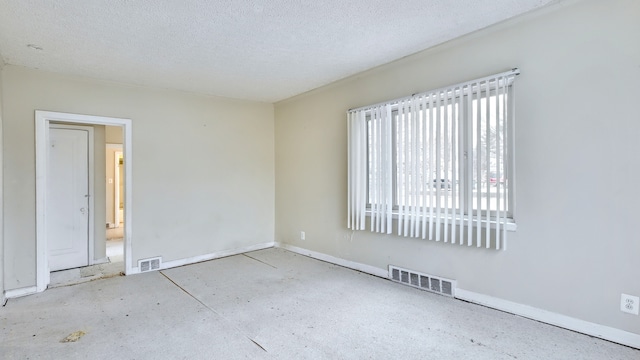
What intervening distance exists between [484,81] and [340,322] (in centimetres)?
242

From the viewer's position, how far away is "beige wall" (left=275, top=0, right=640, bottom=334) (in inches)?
84.4

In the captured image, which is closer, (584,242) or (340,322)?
(584,242)

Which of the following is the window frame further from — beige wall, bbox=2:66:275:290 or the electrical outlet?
beige wall, bbox=2:66:275:290

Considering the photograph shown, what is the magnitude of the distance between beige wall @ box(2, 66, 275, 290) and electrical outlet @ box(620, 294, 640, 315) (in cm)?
434

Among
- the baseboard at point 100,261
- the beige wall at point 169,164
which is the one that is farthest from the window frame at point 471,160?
the baseboard at point 100,261

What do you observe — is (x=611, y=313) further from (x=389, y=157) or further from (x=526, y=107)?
(x=389, y=157)

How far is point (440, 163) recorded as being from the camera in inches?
118

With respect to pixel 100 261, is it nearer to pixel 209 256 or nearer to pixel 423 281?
pixel 209 256

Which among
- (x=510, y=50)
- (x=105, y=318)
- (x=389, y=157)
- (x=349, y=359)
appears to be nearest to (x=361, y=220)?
(x=389, y=157)

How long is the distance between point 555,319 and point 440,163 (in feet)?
5.07

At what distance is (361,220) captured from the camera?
3.78 m

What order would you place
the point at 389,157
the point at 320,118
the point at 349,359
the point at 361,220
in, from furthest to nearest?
the point at 320,118 → the point at 361,220 → the point at 389,157 → the point at 349,359

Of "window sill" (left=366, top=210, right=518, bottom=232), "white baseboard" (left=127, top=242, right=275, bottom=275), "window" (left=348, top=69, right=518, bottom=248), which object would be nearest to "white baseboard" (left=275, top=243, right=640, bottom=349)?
"window" (left=348, top=69, right=518, bottom=248)

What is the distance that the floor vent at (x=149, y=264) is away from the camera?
4.01m
